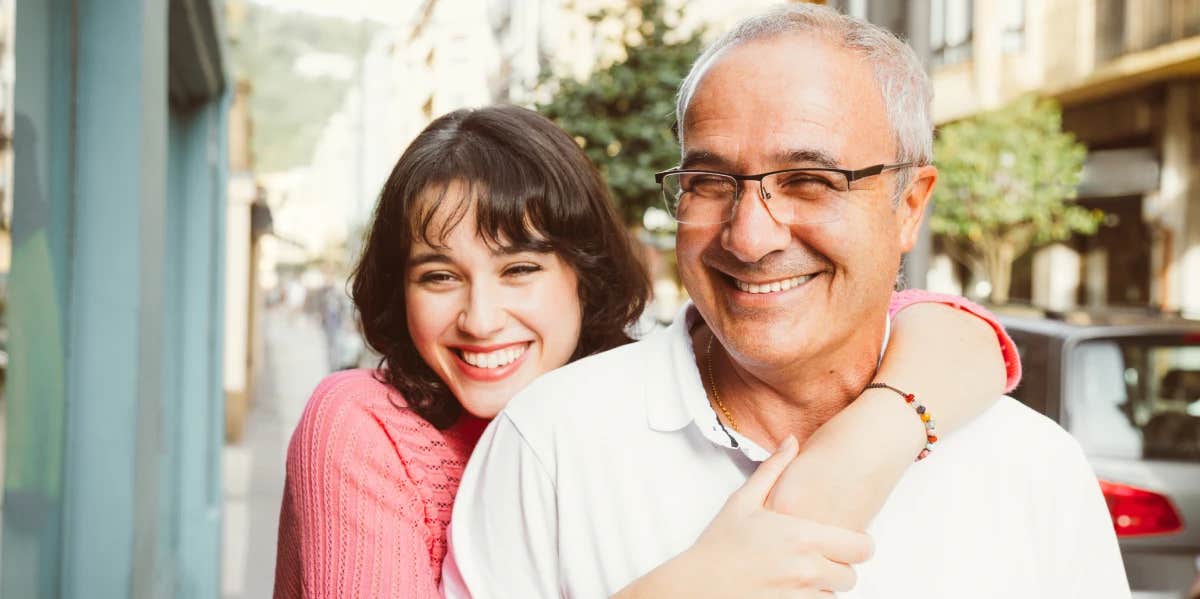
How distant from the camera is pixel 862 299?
1.77 m

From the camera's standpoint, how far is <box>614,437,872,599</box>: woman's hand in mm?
1490

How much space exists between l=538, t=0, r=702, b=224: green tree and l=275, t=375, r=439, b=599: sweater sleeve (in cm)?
600

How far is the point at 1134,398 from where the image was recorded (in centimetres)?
482

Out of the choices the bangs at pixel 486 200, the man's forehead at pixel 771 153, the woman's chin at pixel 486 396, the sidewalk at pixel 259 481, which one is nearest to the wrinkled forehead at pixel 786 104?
the man's forehead at pixel 771 153

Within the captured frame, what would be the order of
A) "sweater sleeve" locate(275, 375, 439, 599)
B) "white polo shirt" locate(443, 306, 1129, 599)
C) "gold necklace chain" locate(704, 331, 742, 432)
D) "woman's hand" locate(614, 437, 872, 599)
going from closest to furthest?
1. "woman's hand" locate(614, 437, 872, 599)
2. "white polo shirt" locate(443, 306, 1129, 599)
3. "gold necklace chain" locate(704, 331, 742, 432)
4. "sweater sleeve" locate(275, 375, 439, 599)

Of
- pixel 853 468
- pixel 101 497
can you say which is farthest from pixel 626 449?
pixel 101 497

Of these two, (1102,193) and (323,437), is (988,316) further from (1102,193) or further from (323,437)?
(1102,193)

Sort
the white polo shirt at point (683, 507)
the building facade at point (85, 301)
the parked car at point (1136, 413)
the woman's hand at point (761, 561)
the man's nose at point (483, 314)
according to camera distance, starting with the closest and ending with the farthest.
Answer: the woman's hand at point (761, 561) → the white polo shirt at point (683, 507) → the man's nose at point (483, 314) → the building facade at point (85, 301) → the parked car at point (1136, 413)

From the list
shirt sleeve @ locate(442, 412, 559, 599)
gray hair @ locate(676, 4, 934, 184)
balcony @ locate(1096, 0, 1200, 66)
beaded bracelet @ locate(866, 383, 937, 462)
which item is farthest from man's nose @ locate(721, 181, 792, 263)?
balcony @ locate(1096, 0, 1200, 66)

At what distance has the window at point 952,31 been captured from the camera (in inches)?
842

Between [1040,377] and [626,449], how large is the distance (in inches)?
141

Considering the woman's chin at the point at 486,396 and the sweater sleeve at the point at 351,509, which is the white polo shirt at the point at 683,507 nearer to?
the sweater sleeve at the point at 351,509

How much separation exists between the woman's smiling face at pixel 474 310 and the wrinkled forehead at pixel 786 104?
619mm

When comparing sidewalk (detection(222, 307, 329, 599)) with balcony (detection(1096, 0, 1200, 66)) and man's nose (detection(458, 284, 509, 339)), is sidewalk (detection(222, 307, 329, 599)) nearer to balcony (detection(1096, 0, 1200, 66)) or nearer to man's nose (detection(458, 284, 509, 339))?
man's nose (detection(458, 284, 509, 339))
